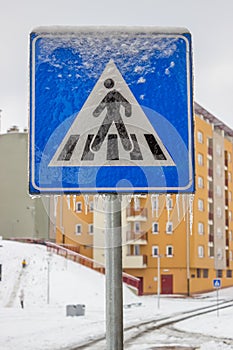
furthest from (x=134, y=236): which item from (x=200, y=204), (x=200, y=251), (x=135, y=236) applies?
(x=200, y=204)

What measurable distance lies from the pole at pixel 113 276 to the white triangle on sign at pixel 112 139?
162mm

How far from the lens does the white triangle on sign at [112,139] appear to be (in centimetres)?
253

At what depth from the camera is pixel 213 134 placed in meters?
79.6

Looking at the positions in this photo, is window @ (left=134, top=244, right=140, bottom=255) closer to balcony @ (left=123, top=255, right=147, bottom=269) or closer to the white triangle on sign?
balcony @ (left=123, top=255, right=147, bottom=269)

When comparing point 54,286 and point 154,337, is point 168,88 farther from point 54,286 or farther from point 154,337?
point 54,286

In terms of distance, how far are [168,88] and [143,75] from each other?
0.36 feet

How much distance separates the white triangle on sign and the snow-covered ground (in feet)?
77.2

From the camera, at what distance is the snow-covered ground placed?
99.2 feet

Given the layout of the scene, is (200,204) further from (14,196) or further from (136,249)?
(14,196)

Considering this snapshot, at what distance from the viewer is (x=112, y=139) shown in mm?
2527

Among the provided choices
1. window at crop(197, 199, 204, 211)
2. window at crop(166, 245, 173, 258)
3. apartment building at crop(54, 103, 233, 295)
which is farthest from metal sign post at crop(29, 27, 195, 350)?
window at crop(197, 199, 204, 211)

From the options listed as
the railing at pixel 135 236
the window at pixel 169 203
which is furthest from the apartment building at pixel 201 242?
the window at pixel 169 203

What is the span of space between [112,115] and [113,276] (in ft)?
1.98

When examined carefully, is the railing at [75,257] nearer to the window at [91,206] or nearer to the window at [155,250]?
the window at [155,250]
